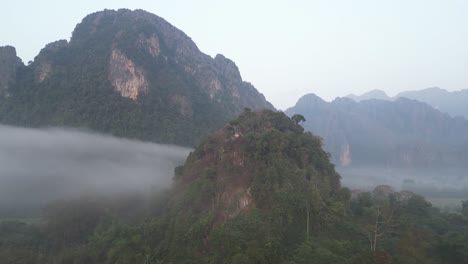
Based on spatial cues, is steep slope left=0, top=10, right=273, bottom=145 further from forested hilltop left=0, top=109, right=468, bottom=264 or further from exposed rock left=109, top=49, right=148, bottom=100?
forested hilltop left=0, top=109, right=468, bottom=264

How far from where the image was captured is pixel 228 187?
97.5ft

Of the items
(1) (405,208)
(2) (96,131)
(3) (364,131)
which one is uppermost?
→ (3) (364,131)

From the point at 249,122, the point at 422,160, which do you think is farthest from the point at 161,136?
the point at 422,160

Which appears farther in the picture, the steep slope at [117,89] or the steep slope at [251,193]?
the steep slope at [117,89]

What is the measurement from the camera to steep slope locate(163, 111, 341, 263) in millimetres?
22812

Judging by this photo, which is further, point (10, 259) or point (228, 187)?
point (228, 187)

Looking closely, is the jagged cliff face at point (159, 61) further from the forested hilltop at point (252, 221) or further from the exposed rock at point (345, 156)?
the exposed rock at point (345, 156)

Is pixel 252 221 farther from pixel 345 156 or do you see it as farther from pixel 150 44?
pixel 345 156

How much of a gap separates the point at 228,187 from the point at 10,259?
621 inches

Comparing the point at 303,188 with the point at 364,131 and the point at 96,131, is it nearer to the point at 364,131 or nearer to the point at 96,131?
the point at 96,131

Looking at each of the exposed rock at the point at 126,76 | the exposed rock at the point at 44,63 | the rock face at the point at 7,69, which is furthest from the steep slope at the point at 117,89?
the rock face at the point at 7,69

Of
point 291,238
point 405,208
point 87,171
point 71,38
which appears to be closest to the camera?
Answer: point 291,238

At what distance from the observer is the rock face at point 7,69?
215 feet

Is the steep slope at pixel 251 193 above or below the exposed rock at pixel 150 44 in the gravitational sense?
below
